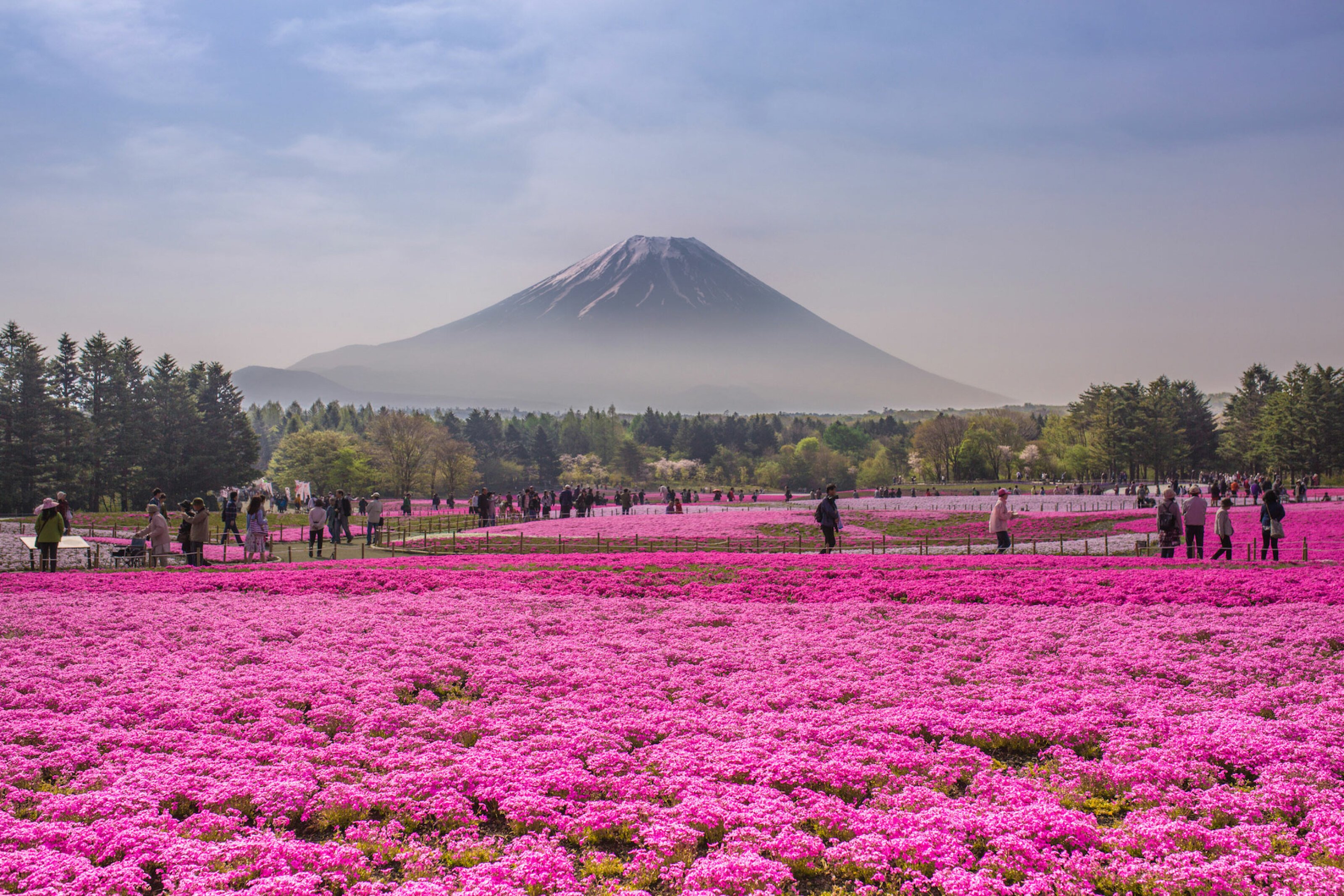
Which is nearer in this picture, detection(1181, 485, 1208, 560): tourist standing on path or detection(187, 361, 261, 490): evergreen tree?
detection(1181, 485, 1208, 560): tourist standing on path

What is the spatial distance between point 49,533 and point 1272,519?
110 feet

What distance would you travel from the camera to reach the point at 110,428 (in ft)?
258

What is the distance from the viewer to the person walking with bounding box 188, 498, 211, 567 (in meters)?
25.0

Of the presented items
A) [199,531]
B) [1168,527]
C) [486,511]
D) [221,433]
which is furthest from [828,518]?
[221,433]

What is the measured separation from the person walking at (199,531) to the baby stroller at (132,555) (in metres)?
1.32

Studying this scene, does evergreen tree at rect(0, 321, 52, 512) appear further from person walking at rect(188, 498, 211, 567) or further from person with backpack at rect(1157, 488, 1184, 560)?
person with backpack at rect(1157, 488, 1184, 560)

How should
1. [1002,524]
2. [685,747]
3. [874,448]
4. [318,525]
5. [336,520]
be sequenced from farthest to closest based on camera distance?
[874,448], [336,520], [318,525], [1002,524], [685,747]

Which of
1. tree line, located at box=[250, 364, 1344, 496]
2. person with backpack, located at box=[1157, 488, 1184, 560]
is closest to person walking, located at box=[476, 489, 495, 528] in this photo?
person with backpack, located at box=[1157, 488, 1184, 560]

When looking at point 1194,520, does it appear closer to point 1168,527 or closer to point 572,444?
point 1168,527

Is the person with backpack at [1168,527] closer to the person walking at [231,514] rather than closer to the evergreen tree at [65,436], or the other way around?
the person walking at [231,514]

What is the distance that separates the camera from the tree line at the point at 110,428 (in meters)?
68.2

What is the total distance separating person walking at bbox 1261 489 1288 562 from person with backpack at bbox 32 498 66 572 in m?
32.4

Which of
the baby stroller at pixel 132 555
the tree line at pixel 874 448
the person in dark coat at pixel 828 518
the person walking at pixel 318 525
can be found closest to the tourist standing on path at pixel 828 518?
the person in dark coat at pixel 828 518

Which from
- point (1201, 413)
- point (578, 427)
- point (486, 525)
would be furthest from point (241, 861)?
point (578, 427)
